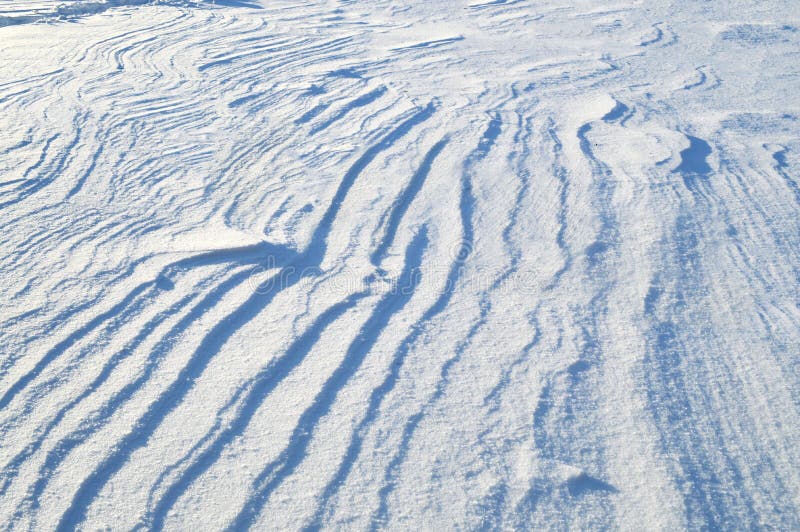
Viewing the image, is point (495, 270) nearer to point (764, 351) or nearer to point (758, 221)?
point (764, 351)

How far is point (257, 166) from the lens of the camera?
4.46 metres

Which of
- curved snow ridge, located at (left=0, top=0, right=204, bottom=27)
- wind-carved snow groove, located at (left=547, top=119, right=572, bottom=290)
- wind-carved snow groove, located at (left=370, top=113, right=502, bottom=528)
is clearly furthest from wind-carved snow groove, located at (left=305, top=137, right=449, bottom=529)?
curved snow ridge, located at (left=0, top=0, right=204, bottom=27)

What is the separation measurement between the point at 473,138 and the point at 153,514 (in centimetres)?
344

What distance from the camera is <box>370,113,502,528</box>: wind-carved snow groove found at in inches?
94.3

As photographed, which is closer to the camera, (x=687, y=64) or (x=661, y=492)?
(x=661, y=492)

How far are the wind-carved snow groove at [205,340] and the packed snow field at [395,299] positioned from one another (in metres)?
0.01

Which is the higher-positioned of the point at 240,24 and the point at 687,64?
the point at 240,24

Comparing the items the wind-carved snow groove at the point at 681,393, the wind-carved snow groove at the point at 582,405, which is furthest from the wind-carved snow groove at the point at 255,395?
the wind-carved snow groove at the point at 681,393

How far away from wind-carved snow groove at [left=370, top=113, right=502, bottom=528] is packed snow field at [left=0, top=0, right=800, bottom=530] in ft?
0.05

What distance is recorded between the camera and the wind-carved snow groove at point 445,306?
240cm

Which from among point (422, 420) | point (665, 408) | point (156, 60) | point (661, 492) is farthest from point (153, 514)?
point (156, 60)

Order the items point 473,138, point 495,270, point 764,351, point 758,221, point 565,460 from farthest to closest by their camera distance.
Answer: point 473,138, point 758,221, point 495,270, point 764,351, point 565,460

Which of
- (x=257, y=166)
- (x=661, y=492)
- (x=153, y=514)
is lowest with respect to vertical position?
(x=661, y=492)

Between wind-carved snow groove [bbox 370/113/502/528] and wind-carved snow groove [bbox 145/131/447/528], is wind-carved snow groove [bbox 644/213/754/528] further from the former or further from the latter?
wind-carved snow groove [bbox 145/131/447/528]
